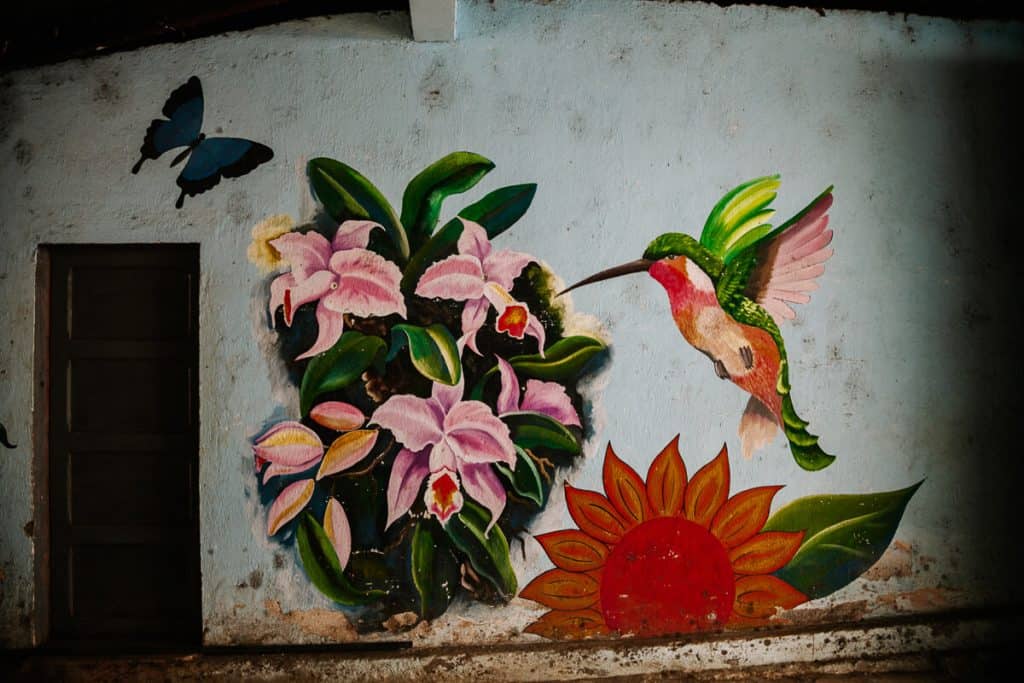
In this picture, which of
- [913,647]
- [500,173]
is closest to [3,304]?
[500,173]

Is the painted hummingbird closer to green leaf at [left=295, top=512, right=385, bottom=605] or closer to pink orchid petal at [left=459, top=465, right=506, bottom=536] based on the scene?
pink orchid petal at [left=459, top=465, right=506, bottom=536]

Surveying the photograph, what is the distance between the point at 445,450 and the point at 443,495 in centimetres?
18

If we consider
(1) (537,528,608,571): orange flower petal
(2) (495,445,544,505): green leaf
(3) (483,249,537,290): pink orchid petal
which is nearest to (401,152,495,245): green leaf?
(3) (483,249,537,290): pink orchid petal

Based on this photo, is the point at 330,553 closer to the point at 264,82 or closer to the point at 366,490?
the point at 366,490

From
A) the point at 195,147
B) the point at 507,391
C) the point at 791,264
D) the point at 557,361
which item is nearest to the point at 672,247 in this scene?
the point at 791,264

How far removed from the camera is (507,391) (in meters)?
2.81

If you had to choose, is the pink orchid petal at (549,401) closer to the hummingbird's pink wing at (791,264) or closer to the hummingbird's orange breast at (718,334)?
the hummingbird's orange breast at (718,334)

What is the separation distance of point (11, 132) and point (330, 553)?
210 centimetres

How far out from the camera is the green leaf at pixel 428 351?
2803 mm

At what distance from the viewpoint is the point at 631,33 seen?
289 centimetres

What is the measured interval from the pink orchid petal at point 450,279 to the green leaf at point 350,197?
0.42ft

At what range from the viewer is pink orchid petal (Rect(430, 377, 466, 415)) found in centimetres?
280

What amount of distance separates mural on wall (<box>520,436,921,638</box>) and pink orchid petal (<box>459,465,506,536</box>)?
0.23 meters

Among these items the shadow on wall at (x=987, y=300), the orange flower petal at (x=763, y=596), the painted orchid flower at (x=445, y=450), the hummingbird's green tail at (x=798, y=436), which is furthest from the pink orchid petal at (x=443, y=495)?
the shadow on wall at (x=987, y=300)
